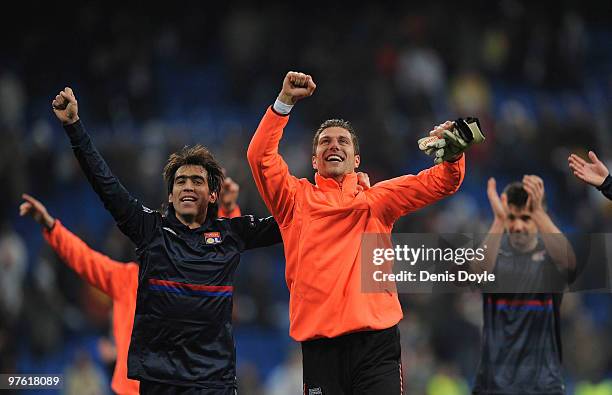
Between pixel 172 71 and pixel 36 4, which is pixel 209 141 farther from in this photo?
pixel 36 4

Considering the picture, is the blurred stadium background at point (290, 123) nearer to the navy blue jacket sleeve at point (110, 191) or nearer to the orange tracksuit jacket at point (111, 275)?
the orange tracksuit jacket at point (111, 275)

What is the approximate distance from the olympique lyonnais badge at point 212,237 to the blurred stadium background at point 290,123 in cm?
345

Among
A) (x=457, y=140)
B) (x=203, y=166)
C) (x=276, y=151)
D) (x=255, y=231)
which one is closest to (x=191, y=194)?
(x=203, y=166)

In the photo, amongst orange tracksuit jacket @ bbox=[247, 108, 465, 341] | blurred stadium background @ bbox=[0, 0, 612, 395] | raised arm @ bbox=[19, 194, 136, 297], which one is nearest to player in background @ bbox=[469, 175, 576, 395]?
orange tracksuit jacket @ bbox=[247, 108, 465, 341]

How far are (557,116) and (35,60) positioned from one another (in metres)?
6.74

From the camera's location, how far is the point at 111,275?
19.8 ft

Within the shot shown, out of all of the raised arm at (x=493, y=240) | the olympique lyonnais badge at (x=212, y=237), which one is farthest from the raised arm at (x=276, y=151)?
the raised arm at (x=493, y=240)

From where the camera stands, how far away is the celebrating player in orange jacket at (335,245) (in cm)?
446

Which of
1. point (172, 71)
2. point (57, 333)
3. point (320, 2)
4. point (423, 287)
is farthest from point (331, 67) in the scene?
point (423, 287)

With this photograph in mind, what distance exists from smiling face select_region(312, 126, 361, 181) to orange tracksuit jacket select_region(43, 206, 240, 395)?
5.78 ft

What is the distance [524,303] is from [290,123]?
260 inches

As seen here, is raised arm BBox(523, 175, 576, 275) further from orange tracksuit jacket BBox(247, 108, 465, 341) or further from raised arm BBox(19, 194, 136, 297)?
raised arm BBox(19, 194, 136, 297)

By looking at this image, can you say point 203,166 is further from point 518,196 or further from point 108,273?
point 518,196

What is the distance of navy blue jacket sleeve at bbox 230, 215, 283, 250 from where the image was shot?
16.0ft
